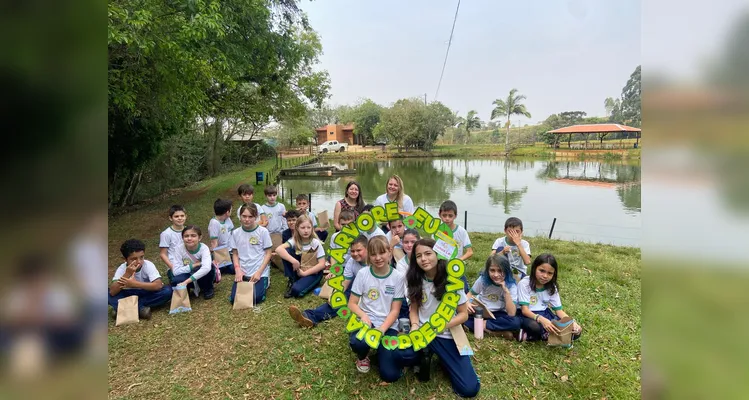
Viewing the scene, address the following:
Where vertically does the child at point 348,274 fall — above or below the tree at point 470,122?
below

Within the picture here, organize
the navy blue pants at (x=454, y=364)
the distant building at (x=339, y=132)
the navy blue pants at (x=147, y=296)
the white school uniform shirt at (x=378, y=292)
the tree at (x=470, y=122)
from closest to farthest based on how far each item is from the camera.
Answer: the navy blue pants at (x=454, y=364), the white school uniform shirt at (x=378, y=292), the navy blue pants at (x=147, y=296), the tree at (x=470, y=122), the distant building at (x=339, y=132)

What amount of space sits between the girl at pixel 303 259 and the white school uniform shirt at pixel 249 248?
24 centimetres

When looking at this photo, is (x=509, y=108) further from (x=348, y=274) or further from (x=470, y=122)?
(x=348, y=274)

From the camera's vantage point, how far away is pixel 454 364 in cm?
296

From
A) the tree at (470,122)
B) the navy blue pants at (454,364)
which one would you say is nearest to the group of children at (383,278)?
the navy blue pants at (454,364)

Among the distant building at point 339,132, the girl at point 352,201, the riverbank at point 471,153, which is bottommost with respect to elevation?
the girl at point 352,201

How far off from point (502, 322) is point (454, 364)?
92 cm

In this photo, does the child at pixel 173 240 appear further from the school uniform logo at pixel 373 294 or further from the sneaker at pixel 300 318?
the school uniform logo at pixel 373 294

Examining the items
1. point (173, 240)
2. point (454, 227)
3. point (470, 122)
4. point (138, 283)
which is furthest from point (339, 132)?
point (138, 283)

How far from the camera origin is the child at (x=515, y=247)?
414 cm
